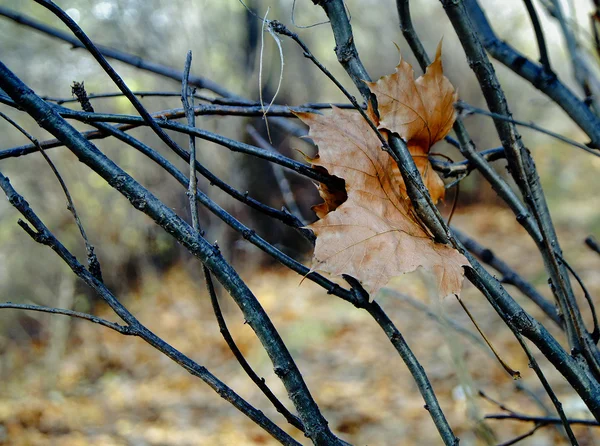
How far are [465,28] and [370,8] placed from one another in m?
6.95

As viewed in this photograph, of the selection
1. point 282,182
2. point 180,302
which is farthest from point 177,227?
point 180,302

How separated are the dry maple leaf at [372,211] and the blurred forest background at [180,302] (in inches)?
91.2

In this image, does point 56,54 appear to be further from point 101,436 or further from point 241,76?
point 101,436

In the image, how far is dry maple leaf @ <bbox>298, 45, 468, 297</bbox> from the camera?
521mm

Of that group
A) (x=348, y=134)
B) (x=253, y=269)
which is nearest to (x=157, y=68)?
(x=348, y=134)

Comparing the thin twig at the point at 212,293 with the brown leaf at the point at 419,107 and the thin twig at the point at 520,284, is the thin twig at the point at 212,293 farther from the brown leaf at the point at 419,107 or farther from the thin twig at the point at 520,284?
the thin twig at the point at 520,284

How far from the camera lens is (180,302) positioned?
5.09 meters

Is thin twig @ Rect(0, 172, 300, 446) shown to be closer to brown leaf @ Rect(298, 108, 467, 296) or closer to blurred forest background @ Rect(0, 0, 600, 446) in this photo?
brown leaf @ Rect(298, 108, 467, 296)

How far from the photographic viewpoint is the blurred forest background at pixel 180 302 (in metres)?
3.19

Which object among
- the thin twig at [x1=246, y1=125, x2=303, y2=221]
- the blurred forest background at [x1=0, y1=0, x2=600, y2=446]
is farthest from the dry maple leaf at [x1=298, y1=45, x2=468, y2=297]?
the blurred forest background at [x1=0, y1=0, x2=600, y2=446]

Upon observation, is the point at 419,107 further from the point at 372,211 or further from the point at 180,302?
the point at 180,302

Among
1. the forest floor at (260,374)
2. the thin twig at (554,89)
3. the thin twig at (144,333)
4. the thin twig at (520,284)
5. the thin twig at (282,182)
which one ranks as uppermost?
the forest floor at (260,374)

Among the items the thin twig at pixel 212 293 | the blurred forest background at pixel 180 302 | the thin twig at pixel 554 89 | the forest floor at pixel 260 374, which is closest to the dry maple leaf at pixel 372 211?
the thin twig at pixel 212 293

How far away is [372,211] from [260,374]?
3.41 m
